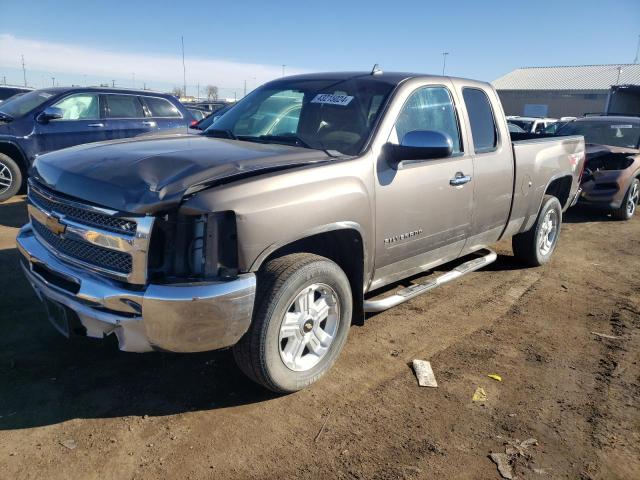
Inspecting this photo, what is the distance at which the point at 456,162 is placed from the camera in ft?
13.0

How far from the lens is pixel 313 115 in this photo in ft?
12.4

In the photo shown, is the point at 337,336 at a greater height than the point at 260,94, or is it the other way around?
the point at 260,94

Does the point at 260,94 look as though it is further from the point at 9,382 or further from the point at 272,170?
the point at 9,382

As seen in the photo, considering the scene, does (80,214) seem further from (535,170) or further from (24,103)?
(24,103)

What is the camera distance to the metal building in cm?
4531

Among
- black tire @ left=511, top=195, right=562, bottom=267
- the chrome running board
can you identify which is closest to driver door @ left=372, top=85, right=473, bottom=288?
the chrome running board

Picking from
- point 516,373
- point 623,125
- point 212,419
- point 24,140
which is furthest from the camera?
point 623,125

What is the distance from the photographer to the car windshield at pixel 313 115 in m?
3.52

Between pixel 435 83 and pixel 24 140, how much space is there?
21.6ft

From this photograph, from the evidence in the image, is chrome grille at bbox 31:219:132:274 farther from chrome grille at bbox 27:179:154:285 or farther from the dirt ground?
the dirt ground

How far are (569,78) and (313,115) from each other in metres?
54.8

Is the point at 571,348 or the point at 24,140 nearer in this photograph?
the point at 571,348

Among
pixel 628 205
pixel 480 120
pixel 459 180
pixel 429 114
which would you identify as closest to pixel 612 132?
pixel 628 205

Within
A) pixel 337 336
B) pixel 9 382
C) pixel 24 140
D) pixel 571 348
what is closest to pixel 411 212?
pixel 337 336
